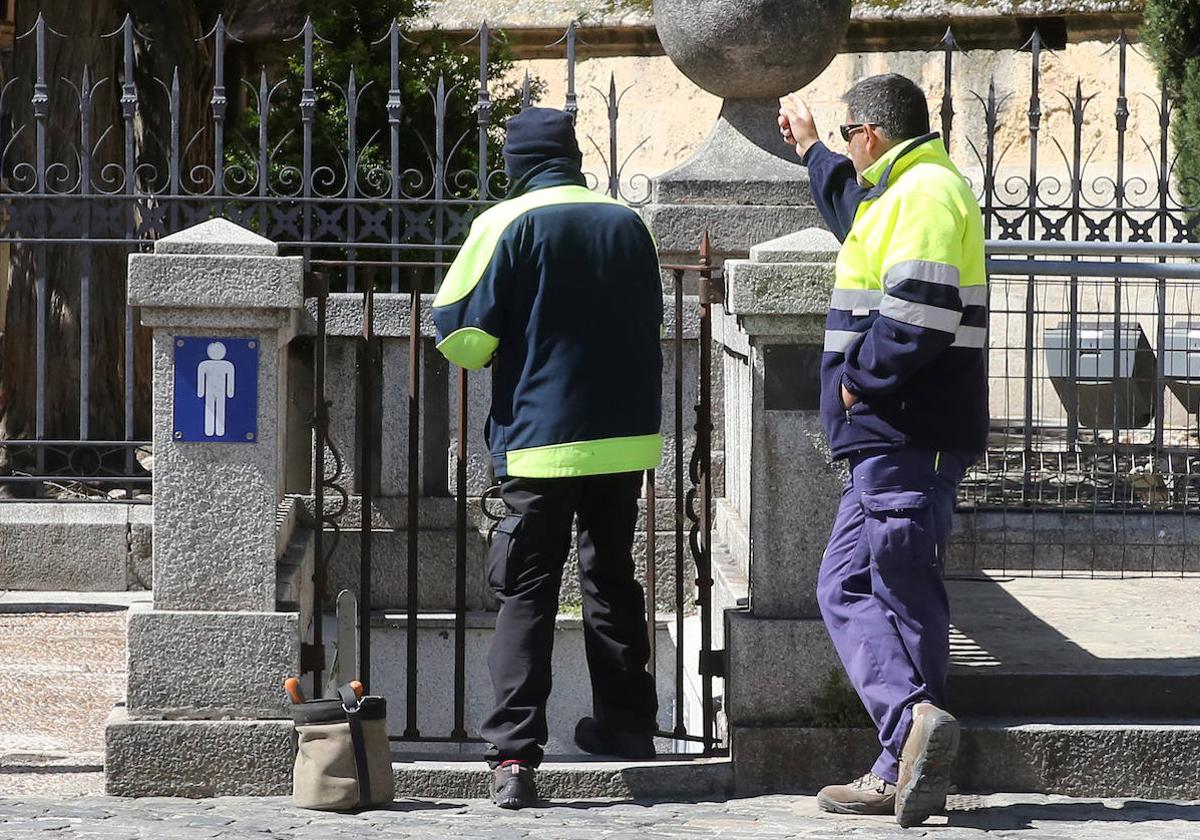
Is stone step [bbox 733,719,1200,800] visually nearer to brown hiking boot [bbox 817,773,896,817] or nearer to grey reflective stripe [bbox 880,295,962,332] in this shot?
brown hiking boot [bbox 817,773,896,817]

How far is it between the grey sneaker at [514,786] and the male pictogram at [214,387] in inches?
48.9

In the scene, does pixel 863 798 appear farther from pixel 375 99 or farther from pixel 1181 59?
pixel 1181 59

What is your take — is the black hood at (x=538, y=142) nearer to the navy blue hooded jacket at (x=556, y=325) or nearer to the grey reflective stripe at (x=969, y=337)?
the navy blue hooded jacket at (x=556, y=325)

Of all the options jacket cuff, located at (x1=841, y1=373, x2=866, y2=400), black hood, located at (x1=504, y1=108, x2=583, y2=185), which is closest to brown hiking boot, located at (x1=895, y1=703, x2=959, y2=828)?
jacket cuff, located at (x1=841, y1=373, x2=866, y2=400)

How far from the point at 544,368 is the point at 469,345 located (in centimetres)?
22

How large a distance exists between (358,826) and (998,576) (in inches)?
144

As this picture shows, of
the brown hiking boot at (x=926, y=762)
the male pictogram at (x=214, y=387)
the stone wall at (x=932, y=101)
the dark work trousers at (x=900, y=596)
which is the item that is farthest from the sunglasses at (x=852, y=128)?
the stone wall at (x=932, y=101)

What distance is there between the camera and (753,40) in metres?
6.89

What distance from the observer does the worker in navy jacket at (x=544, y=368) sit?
5.06 metres

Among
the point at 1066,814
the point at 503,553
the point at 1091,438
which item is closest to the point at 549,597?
the point at 503,553

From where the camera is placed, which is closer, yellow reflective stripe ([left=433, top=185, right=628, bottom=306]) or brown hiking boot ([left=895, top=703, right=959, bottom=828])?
brown hiking boot ([left=895, top=703, right=959, bottom=828])

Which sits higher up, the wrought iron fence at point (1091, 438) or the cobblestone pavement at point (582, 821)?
the wrought iron fence at point (1091, 438)

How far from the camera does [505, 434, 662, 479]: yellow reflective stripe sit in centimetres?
507

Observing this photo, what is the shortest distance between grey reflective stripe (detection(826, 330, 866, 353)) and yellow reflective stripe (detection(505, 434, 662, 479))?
62cm
